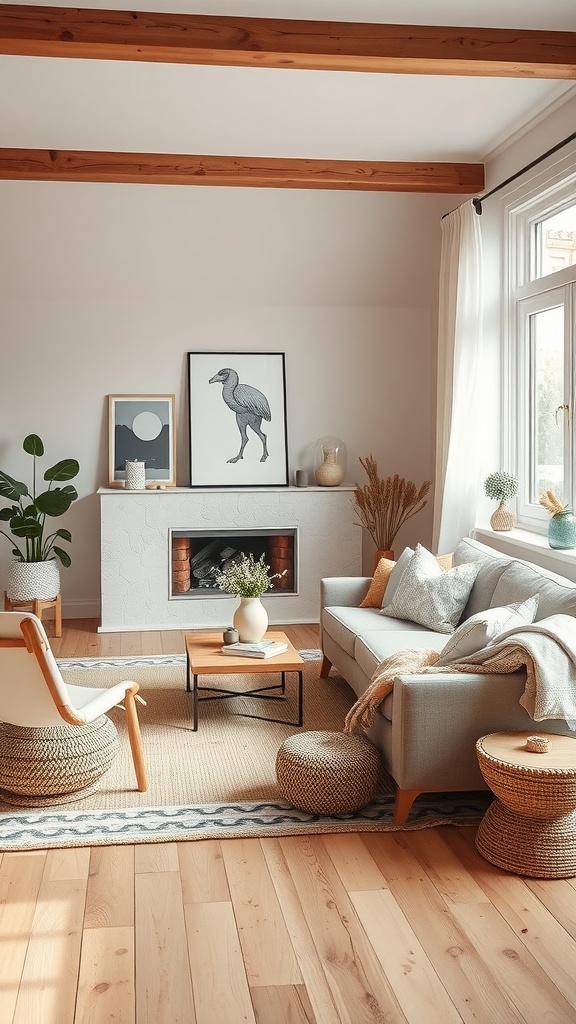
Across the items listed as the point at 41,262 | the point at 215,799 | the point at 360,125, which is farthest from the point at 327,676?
the point at 41,262

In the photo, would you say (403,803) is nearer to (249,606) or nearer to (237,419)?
(249,606)

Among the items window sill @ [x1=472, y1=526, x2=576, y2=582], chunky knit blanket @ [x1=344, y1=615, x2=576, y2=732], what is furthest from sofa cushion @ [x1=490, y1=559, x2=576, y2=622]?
window sill @ [x1=472, y1=526, x2=576, y2=582]

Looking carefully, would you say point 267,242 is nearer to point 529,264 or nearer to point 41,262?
point 41,262

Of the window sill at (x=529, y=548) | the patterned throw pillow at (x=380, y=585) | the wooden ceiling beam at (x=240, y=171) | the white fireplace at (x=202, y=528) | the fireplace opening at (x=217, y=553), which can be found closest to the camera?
the window sill at (x=529, y=548)

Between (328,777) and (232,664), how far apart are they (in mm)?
1042

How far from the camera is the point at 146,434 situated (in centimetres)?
698

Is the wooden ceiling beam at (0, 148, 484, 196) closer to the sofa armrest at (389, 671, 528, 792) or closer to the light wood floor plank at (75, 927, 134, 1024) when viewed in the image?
the sofa armrest at (389, 671, 528, 792)

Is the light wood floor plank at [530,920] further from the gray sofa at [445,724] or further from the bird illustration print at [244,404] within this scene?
the bird illustration print at [244,404]

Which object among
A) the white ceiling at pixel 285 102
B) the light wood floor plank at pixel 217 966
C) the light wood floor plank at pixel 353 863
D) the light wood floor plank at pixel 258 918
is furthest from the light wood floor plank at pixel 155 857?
the white ceiling at pixel 285 102

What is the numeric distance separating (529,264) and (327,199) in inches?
65.8

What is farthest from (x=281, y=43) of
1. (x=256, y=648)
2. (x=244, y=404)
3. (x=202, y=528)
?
(x=202, y=528)

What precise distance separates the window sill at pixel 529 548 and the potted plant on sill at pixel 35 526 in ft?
9.05

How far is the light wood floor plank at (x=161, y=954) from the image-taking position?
228 centimetres

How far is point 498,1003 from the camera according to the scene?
90.8 inches
